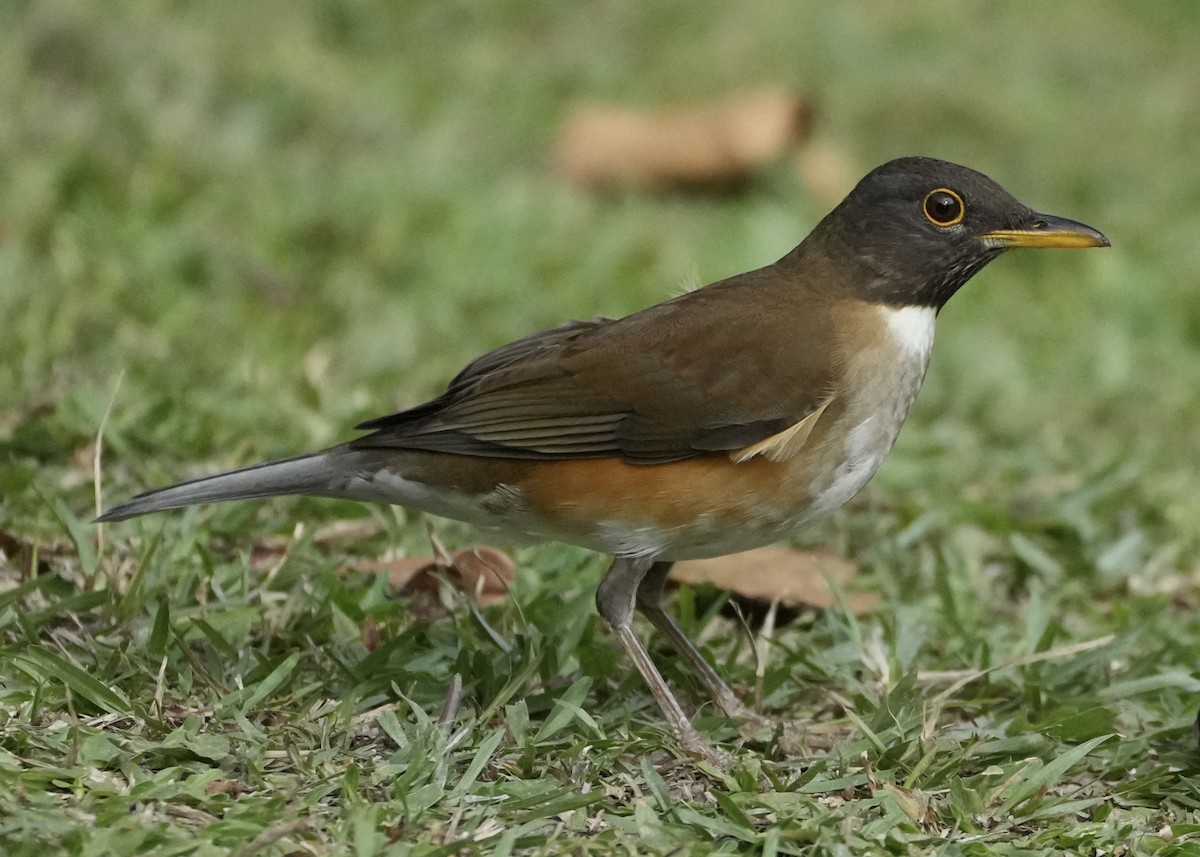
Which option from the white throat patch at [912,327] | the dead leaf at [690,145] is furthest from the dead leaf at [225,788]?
the dead leaf at [690,145]

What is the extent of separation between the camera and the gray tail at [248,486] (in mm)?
4285

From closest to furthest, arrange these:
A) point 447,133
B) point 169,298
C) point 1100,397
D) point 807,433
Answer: point 807,433 < point 169,298 < point 1100,397 < point 447,133

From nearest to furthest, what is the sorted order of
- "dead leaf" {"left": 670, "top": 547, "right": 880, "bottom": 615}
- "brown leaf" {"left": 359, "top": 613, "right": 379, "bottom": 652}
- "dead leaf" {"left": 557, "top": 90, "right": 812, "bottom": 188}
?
"brown leaf" {"left": 359, "top": 613, "right": 379, "bottom": 652} < "dead leaf" {"left": 670, "top": 547, "right": 880, "bottom": 615} < "dead leaf" {"left": 557, "top": 90, "right": 812, "bottom": 188}

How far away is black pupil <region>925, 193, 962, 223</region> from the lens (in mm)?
4766

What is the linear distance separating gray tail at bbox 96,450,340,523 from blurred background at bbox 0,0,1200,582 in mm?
796

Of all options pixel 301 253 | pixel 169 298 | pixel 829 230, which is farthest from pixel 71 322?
pixel 829 230

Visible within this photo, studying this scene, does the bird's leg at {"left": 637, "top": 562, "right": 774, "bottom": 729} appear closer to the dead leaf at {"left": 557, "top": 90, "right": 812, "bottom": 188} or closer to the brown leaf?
the brown leaf

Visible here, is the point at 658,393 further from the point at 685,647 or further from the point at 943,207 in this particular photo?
the point at 943,207

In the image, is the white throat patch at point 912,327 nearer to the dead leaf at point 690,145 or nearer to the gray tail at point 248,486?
the gray tail at point 248,486

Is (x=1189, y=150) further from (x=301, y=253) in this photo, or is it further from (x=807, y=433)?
(x=807, y=433)

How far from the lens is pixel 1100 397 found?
787 centimetres

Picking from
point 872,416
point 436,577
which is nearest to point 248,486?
point 436,577

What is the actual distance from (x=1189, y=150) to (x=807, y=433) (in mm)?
8650

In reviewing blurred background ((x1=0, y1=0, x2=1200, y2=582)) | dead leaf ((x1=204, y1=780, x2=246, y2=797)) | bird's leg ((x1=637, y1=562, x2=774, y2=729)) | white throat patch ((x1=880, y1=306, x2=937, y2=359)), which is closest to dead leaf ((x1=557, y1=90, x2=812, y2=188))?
blurred background ((x1=0, y1=0, x2=1200, y2=582))
